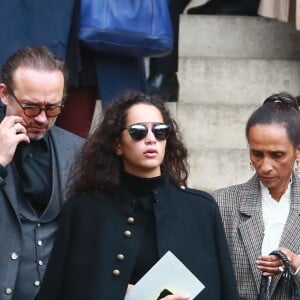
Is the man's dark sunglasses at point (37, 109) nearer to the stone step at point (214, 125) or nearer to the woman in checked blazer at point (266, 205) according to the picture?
the woman in checked blazer at point (266, 205)

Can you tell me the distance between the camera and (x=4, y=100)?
17.0ft

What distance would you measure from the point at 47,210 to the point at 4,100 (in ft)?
1.53

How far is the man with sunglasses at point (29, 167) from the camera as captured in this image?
16.4 feet

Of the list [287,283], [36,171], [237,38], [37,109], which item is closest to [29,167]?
[36,171]

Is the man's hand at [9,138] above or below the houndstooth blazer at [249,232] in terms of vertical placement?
above

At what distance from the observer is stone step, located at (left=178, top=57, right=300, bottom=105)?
854 cm

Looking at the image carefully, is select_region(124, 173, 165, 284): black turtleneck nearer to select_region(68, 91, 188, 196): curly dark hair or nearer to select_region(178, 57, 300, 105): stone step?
select_region(68, 91, 188, 196): curly dark hair

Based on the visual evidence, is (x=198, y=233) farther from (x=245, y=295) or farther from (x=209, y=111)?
(x=209, y=111)

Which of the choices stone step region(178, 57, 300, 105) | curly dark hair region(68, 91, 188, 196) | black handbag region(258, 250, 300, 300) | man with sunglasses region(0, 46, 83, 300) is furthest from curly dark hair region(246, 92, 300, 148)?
stone step region(178, 57, 300, 105)

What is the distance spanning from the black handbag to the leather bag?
168 centimetres

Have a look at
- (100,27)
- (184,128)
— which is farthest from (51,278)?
(184,128)

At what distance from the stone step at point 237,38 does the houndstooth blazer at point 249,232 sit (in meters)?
3.68

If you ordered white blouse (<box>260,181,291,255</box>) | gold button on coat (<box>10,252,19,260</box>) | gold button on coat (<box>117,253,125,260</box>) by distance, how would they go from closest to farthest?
1. gold button on coat (<box>117,253,125,260</box>)
2. gold button on coat (<box>10,252,19,260</box>)
3. white blouse (<box>260,181,291,255</box>)

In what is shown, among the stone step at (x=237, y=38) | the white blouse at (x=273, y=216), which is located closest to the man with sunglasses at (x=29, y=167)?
the white blouse at (x=273, y=216)
